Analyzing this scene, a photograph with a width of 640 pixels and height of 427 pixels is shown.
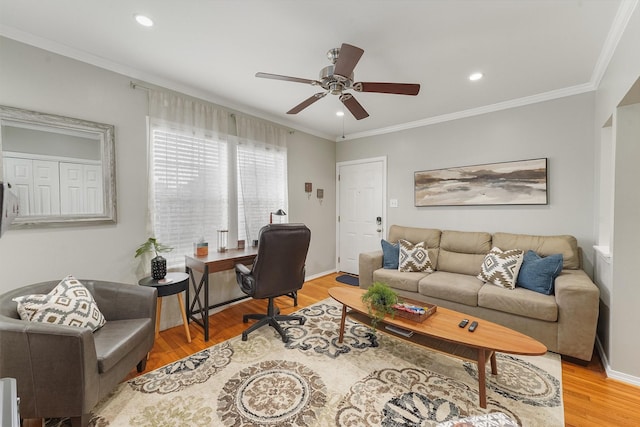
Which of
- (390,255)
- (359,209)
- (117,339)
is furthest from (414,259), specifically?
(117,339)

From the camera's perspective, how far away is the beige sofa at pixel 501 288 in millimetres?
2209

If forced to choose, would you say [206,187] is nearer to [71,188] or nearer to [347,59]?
[71,188]

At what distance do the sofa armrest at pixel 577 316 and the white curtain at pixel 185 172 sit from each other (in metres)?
3.54

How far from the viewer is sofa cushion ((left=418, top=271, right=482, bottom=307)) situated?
2.76 m

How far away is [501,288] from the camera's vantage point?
8.88ft

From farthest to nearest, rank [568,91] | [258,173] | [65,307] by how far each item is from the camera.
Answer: [258,173]
[568,91]
[65,307]

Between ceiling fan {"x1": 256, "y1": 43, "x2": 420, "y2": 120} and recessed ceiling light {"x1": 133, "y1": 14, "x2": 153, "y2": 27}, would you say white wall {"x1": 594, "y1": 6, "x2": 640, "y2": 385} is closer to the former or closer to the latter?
ceiling fan {"x1": 256, "y1": 43, "x2": 420, "y2": 120}

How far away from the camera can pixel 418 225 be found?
4.11 meters

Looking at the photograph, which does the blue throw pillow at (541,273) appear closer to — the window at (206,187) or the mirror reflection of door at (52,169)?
the window at (206,187)

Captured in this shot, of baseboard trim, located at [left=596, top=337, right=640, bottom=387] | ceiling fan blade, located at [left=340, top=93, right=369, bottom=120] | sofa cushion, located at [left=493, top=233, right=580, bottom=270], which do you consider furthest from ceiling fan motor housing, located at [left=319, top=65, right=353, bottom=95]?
baseboard trim, located at [left=596, top=337, right=640, bottom=387]

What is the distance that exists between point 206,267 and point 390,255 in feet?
7.61

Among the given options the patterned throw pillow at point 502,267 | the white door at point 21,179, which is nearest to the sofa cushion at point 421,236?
the patterned throw pillow at point 502,267

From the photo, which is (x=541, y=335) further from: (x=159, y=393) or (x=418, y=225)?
(x=159, y=393)

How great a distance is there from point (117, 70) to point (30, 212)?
1.44 metres
